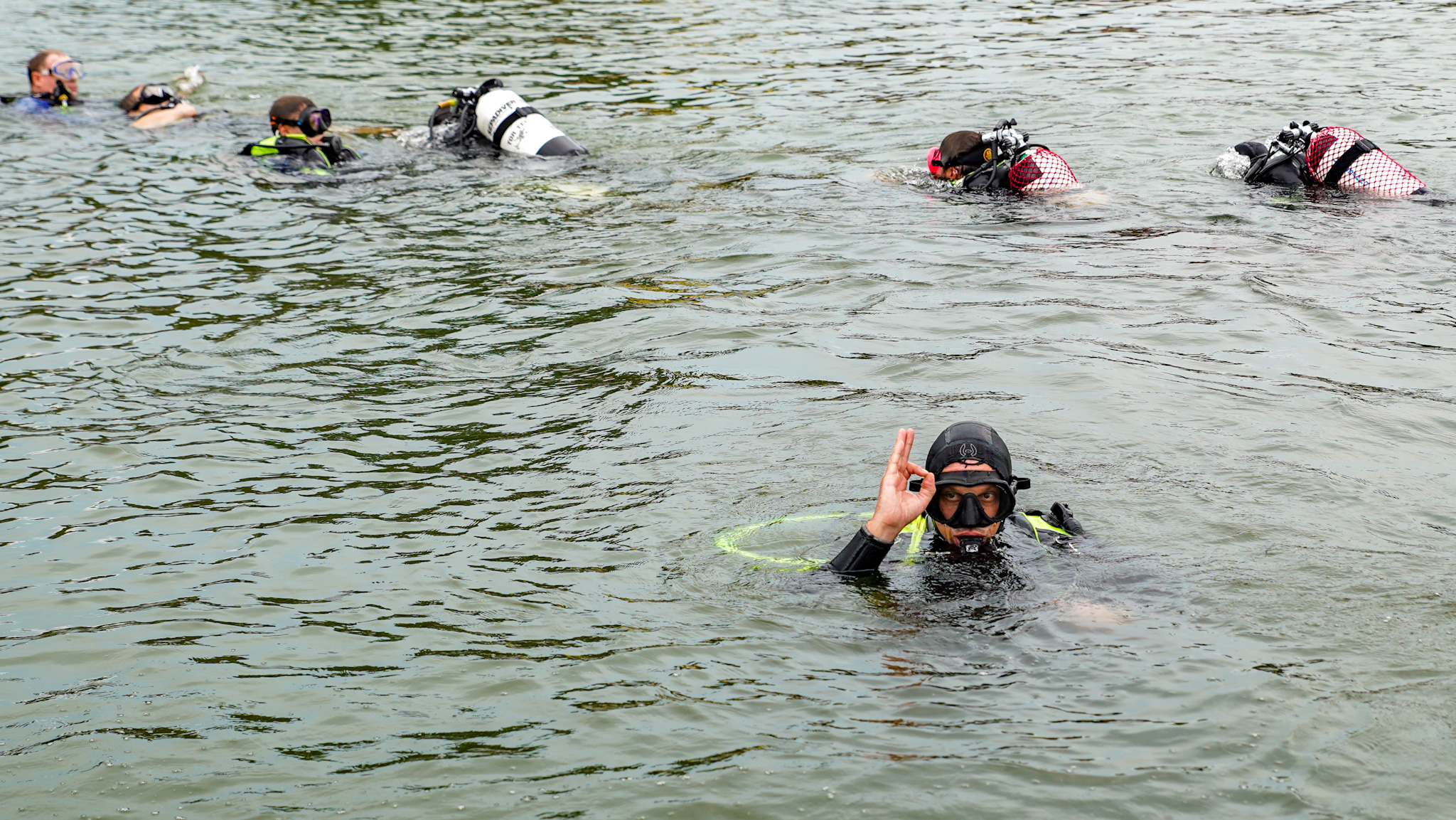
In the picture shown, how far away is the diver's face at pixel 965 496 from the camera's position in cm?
518

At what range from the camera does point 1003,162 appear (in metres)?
11.0

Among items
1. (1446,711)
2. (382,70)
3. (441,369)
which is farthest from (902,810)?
(382,70)

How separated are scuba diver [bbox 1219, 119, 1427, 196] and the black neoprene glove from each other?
6.04 meters

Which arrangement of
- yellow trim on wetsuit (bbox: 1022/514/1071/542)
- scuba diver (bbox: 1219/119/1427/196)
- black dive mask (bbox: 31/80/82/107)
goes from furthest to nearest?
1. black dive mask (bbox: 31/80/82/107)
2. scuba diver (bbox: 1219/119/1427/196)
3. yellow trim on wetsuit (bbox: 1022/514/1071/542)

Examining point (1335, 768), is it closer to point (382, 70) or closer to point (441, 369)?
point (441, 369)

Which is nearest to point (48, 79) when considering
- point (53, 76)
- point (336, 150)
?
point (53, 76)

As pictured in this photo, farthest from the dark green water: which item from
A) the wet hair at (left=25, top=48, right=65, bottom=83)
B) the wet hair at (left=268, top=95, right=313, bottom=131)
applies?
the wet hair at (left=25, top=48, right=65, bottom=83)

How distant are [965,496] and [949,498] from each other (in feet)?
0.29

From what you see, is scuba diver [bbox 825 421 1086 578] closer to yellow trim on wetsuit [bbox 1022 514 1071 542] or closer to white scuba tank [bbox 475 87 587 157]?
yellow trim on wetsuit [bbox 1022 514 1071 542]

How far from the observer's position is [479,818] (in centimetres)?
388

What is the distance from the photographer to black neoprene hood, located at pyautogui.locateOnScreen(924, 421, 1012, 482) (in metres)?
5.22

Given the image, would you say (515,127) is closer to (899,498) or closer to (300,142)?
(300,142)

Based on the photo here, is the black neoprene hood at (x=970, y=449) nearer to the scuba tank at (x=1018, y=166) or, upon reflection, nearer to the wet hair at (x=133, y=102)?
the scuba tank at (x=1018, y=166)

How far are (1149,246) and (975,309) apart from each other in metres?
1.90
